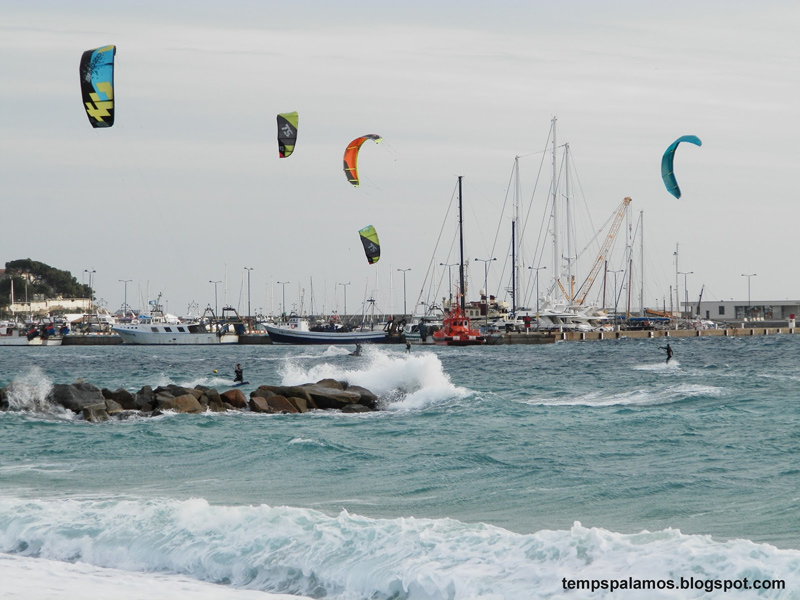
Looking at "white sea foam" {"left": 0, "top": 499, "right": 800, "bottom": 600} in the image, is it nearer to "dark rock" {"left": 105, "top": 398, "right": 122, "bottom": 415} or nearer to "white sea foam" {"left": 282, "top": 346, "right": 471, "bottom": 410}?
"dark rock" {"left": 105, "top": 398, "right": 122, "bottom": 415}

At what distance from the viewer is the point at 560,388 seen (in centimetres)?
2980

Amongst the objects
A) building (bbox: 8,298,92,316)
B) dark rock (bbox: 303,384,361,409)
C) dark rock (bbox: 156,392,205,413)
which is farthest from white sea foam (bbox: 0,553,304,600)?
Result: building (bbox: 8,298,92,316)

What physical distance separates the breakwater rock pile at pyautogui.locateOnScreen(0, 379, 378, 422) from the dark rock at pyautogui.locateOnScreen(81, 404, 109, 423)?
48mm

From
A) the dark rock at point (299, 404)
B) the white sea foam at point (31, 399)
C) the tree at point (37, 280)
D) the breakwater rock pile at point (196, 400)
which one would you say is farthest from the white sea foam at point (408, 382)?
the tree at point (37, 280)

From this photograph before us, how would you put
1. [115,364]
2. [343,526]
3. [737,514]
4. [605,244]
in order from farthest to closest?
[605,244]
[115,364]
[737,514]
[343,526]

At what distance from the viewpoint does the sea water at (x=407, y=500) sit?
8570 mm

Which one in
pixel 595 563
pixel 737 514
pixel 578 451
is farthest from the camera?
pixel 578 451

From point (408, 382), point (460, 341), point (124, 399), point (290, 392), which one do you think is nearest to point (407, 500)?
point (290, 392)

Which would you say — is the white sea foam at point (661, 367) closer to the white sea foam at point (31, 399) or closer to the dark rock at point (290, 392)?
the dark rock at point (290, 392)

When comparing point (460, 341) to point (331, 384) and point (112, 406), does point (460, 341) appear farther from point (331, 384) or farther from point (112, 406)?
point (112, 406)

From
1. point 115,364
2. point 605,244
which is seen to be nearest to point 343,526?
point 115,364

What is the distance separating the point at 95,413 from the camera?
21797 mm

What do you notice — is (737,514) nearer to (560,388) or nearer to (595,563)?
(595,563)

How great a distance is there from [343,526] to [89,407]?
13.5 metres
